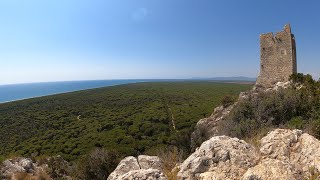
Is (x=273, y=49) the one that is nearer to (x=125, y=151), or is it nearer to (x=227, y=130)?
(x=227, y=130)

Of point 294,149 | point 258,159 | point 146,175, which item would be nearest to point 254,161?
point 258,159

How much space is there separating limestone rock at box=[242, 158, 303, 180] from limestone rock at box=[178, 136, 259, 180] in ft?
0.84

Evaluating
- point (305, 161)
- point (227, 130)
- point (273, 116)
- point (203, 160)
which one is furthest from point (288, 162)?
point (273, 116)

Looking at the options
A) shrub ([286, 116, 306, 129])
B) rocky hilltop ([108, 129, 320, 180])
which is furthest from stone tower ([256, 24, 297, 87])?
rocky hilltop ([108, 129, 320, 180])

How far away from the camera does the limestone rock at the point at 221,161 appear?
5.18 m

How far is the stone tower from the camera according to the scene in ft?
57.8

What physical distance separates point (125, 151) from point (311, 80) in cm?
1445

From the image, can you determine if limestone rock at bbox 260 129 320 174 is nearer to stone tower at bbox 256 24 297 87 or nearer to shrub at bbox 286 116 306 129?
shrub at bbox 286 116 306 129

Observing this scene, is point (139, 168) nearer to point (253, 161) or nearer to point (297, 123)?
point (253, 161)

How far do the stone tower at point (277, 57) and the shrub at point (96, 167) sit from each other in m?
14.7

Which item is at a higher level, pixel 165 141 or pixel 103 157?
pixel 103 157

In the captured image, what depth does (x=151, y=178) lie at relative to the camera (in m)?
5.22

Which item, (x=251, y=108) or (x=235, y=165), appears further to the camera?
(x=251, y=108)

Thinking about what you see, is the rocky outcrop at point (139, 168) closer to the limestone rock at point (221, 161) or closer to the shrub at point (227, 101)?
the limestone rock at point (221, 161)
